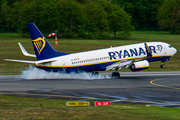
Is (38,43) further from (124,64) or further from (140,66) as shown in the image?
(140,66)

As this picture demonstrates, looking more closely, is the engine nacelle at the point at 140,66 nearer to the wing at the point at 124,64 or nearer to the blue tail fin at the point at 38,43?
the wing at the point at 124,64

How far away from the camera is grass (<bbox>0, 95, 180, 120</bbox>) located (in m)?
21.7

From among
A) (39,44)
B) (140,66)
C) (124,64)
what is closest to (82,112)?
(39,44)

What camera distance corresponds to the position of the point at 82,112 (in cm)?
2345

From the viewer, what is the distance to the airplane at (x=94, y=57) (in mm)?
45406

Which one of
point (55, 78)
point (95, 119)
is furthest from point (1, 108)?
point (55, 78)

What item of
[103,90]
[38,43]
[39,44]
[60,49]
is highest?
[38,43]

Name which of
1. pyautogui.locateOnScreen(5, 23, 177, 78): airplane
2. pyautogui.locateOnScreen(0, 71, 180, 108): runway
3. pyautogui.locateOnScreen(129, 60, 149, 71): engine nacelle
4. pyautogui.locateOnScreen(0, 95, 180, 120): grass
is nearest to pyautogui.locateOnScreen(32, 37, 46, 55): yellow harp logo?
pyautogui.locateOnScreen(5, 23, 177, 78): airplane

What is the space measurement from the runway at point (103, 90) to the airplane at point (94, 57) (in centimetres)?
215

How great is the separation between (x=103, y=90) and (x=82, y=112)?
13.8m

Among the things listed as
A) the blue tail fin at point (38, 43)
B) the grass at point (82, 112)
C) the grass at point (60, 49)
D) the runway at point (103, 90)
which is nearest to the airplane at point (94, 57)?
the blue tail fin at point (38, 43)

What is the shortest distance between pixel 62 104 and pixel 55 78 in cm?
2062

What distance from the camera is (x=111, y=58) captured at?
4962 centimetres

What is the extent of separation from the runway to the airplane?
2.15 meters
